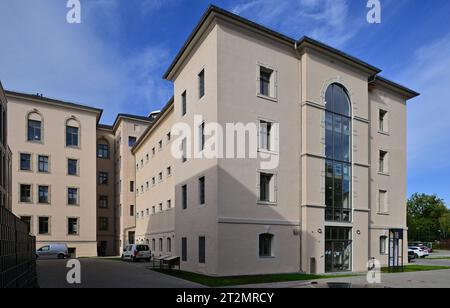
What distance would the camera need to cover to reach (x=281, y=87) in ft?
79.4

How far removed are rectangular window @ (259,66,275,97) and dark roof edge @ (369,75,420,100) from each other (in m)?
9.51

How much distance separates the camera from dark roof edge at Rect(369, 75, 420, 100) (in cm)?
2984

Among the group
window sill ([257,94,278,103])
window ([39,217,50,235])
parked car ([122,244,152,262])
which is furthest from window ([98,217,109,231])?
window sill ([257,94,278,103])

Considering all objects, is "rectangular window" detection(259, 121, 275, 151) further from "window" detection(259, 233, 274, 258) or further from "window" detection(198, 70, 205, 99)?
"window" detection(259, 233, 274, 258)

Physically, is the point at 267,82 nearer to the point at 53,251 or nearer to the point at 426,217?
the point at 53,251

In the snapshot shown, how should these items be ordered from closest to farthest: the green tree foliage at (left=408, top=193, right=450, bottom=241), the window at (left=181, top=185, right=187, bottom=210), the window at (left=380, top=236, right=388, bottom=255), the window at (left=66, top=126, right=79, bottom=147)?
the window at (left=181, top=185, right=187, bottom=210)
the window at (left=380, top=236, right=388, bottom=255)
the window at (left=66, top=126, right=79, bottom=147)
the green tree foliage at (left=408, top=193, right=450, bottom=241)

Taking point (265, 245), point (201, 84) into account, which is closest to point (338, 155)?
point (265, 245)

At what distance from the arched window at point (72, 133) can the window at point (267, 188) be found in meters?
33.2

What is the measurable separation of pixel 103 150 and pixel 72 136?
7321mm

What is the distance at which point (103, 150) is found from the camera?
55.6 metres

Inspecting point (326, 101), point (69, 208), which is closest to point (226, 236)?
Result: point (326, 101)

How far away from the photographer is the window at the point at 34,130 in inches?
1797
